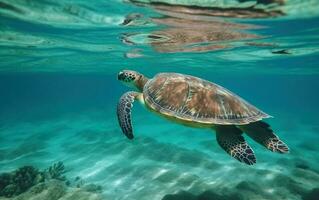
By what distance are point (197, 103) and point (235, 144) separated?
4.71 ft

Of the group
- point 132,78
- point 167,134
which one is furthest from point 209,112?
point 167,134

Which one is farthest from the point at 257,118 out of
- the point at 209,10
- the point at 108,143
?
the point at 108,143

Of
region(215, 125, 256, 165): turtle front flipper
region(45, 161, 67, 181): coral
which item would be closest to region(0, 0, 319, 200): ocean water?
region(45, 161, 67, 181): coral

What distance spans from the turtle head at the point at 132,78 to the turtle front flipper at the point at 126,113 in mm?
832

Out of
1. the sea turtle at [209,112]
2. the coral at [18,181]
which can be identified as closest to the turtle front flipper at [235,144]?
the sea turtle at [209,112]

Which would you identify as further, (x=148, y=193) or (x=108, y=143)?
(x=108, y=143)

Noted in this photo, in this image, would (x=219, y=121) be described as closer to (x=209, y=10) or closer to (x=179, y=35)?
(x=209, y=10)

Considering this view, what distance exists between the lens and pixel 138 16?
1362 cm

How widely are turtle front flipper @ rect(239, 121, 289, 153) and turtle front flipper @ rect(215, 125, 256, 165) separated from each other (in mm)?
Answer: 274

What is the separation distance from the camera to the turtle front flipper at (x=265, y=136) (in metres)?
6.14

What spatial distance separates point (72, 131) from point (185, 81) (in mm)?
19199

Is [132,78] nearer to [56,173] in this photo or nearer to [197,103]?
[197,103]

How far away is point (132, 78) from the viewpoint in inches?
357

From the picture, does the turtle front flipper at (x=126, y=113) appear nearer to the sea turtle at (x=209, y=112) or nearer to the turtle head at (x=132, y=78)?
the sea turtle at (x=209, y=112)
